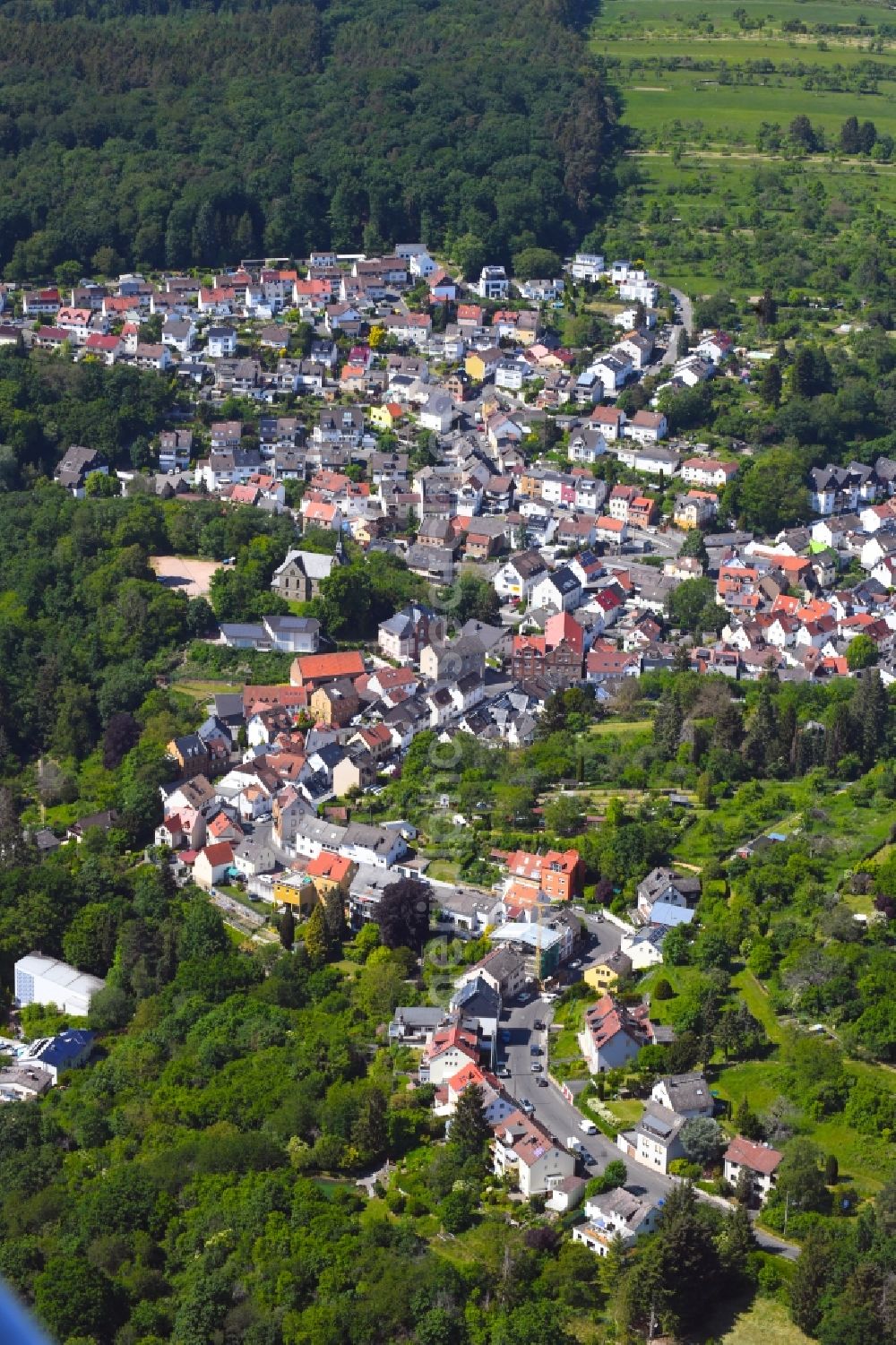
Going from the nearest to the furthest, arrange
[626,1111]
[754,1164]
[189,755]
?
[754,1164] → [626,1111] → [189,755]

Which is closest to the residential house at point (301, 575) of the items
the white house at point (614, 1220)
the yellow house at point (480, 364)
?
the yellow house at point (480, 364)

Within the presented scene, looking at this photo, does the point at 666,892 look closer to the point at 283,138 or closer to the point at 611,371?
the point at 611,371

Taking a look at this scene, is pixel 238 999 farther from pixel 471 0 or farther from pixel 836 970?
pixel 471 0

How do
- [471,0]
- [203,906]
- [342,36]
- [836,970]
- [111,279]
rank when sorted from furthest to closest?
[471,0] → [342,36] → [111,279] → [203,906] → [836,970]

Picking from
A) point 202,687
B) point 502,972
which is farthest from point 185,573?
point 502,972

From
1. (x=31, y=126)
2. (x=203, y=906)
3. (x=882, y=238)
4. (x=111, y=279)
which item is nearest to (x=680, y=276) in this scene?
(x=882, y=238)

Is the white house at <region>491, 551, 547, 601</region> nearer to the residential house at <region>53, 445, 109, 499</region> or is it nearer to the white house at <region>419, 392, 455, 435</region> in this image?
the white house at <region>419, 392, 455, 435</region>

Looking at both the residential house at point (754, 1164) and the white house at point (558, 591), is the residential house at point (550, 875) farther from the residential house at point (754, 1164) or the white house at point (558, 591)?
the white house at point (558, 591)
